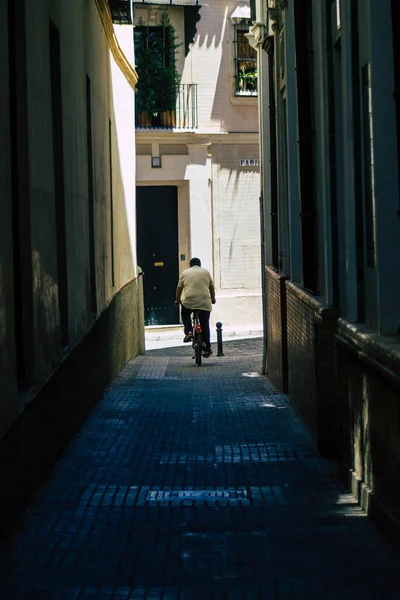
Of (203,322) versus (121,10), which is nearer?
(121,10)

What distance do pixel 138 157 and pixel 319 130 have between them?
18464mm

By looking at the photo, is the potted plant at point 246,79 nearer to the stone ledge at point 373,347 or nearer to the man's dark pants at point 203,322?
the man's dark pants at point 203,322

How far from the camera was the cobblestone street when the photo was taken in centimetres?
505

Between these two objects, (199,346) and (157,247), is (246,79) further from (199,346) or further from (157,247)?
(199,346)

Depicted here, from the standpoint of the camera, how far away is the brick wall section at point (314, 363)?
826 centimetres

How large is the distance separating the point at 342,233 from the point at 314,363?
111 cm

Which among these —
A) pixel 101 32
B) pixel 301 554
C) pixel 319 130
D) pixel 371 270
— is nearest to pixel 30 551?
pixel 301 554

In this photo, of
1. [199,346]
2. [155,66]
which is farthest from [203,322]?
[155,66]

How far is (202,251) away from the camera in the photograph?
1083 inches

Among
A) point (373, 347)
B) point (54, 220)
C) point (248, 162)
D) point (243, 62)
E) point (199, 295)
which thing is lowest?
point (199, 295)

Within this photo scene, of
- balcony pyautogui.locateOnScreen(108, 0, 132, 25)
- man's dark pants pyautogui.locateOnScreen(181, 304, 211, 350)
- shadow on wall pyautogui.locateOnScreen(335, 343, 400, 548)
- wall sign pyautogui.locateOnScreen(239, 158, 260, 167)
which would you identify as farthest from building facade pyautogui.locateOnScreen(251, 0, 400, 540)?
wall sign pyautogui.locateOnScreen(239, 158, 260, 167)

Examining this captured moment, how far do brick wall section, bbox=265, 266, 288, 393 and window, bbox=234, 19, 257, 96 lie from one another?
1348cm

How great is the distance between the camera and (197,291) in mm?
18656

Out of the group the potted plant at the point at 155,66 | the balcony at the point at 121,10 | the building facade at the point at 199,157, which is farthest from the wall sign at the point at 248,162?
the balcony at the point at 121,10
